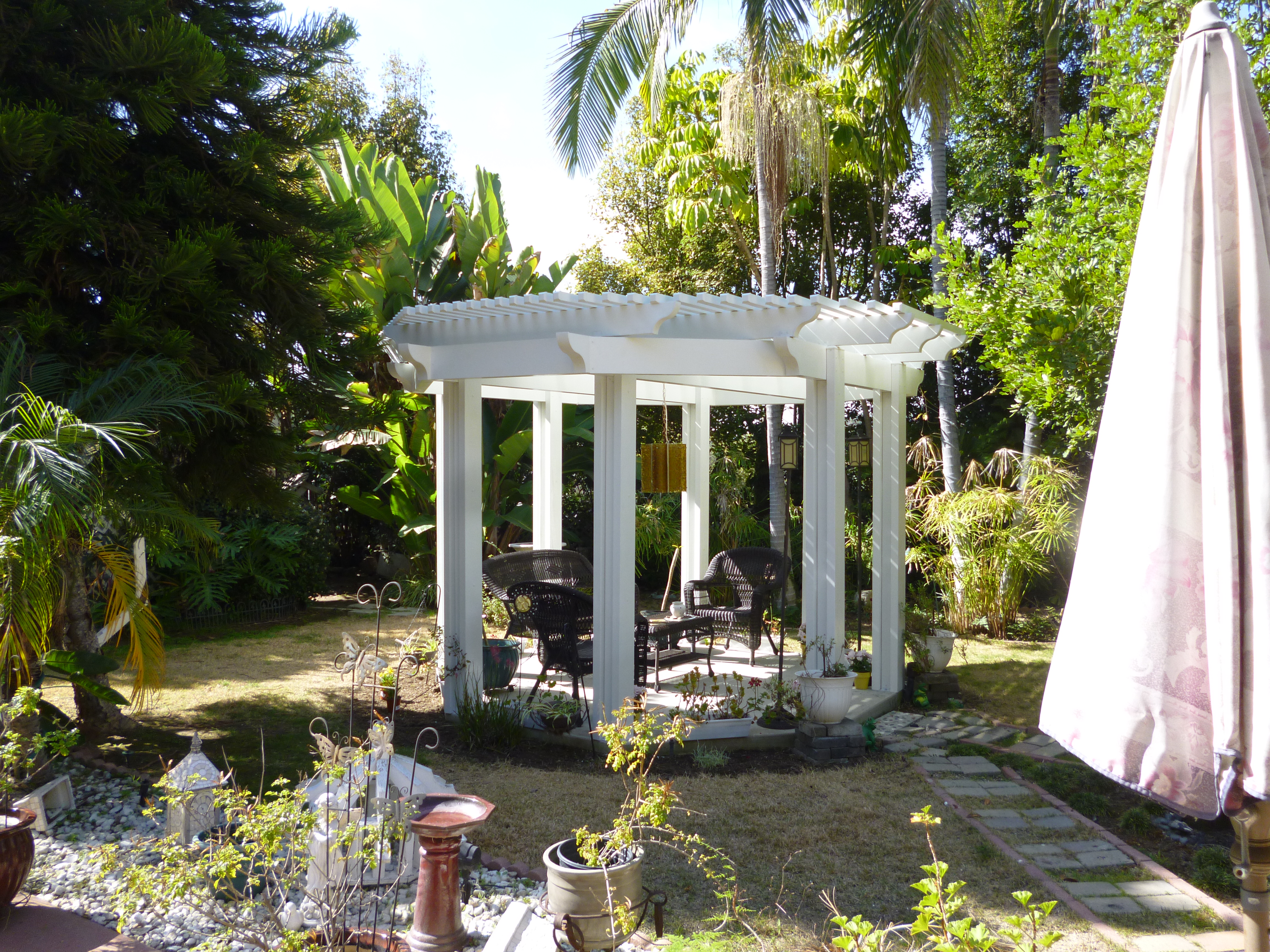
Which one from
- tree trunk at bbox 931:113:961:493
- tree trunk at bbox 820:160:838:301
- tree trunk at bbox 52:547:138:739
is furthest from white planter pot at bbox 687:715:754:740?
tree trunk at bbox 820:160:838:301

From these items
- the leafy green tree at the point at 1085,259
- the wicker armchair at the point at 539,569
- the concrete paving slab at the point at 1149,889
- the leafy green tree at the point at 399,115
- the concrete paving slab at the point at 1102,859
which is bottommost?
the concrete paving slab at the point at 1102,859

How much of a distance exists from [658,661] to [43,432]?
470 cm

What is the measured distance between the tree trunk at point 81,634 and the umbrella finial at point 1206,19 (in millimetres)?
6098

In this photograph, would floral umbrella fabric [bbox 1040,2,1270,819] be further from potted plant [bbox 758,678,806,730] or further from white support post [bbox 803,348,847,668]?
white support post [bbox 803,348,847,668]

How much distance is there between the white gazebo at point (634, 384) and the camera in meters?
5.94

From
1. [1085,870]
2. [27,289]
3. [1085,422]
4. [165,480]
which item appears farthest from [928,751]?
[27,289]

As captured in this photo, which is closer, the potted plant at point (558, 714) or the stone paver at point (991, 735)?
the potted plant at point (558, 714)

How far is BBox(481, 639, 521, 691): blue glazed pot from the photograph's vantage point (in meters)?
7.34

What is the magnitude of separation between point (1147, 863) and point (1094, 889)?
0.50 m

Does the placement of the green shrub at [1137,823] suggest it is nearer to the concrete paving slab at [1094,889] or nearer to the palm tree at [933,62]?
the concrete paving slab at [1094,889]

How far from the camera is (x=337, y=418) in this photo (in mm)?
6871

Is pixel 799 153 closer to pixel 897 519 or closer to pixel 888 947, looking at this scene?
pixel 897 519

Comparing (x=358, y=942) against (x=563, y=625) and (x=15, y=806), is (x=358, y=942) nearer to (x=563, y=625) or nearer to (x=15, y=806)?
(x=15, y=806)

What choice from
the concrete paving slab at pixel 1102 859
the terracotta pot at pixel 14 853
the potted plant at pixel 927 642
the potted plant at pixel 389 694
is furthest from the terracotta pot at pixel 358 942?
the potted plant at pixel 927 642
